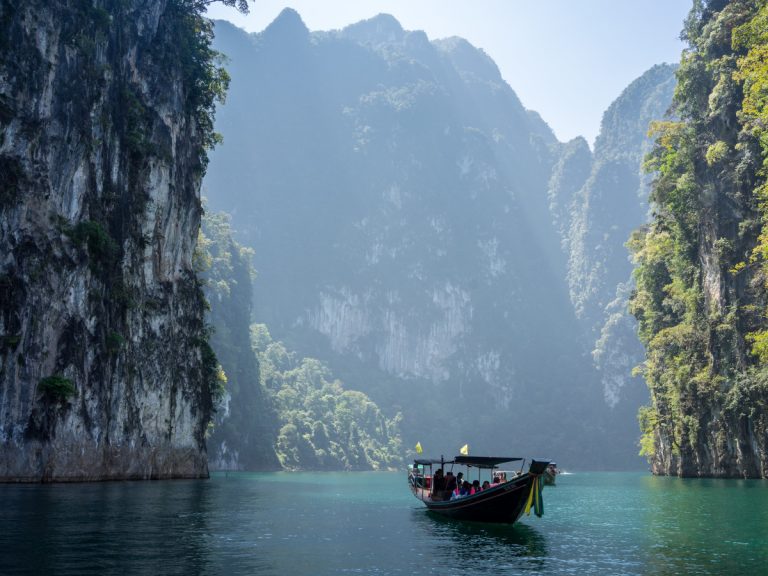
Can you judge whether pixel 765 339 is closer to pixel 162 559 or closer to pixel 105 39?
pixel 162 559

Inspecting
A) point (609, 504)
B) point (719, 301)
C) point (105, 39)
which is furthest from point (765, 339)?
point (105, 39)

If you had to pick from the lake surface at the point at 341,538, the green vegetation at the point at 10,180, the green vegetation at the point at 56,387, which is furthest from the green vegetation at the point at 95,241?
the lake surface at the point at 341,538

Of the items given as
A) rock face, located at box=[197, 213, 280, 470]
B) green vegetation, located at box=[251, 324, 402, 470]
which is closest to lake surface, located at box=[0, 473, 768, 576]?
rock face, located at box=[197, 213, 280, 470]

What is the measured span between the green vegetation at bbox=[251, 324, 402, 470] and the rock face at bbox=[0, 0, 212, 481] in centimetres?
6984

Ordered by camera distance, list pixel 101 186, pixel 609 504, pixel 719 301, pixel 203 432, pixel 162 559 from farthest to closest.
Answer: pixel 203 432 < pixel 719 301 < pixel 101 186 < pixel 609 504 < pixel 162 559

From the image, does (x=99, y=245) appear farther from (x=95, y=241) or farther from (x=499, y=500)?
(x=499, y=500)

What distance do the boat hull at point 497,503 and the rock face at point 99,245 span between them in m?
23.1

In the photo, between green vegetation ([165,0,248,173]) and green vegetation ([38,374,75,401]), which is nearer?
green vegetation ([38,374,75,401])

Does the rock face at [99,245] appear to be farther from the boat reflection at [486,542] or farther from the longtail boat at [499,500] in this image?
the longtail boat at [499,500]

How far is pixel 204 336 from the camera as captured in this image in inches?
2486

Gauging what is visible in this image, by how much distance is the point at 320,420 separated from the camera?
148500mm

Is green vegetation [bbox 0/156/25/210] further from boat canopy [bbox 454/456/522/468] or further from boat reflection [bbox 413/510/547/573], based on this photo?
boat canopy [bbox 454/456/522/468]

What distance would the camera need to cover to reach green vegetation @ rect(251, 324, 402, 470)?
132m

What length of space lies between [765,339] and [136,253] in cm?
4163
